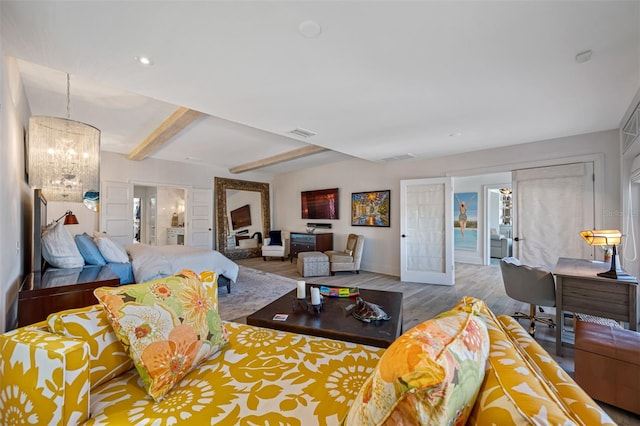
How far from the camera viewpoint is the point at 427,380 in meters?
0.54

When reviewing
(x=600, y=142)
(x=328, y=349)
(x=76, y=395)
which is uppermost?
(x=600, y=142)

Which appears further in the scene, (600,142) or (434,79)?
(600,142)

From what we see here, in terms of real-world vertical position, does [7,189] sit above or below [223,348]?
above

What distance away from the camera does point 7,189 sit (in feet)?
Result: 5.64

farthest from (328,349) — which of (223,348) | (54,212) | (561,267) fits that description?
(54,212)

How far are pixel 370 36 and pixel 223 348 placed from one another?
199cm

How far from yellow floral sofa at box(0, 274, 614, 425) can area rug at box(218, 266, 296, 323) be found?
1.96m

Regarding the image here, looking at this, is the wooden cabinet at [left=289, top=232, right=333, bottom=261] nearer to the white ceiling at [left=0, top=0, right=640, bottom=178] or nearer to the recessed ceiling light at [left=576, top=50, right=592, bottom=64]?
the white ceiling at [left=0, top=0, right=640, bottom=178]

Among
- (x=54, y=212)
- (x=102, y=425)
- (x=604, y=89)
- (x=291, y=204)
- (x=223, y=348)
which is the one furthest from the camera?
(x=291, y=204)

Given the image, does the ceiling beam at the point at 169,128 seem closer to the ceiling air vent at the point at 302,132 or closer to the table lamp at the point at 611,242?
the ceiling air vent at the point at 302,132

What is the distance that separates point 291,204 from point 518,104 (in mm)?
5903

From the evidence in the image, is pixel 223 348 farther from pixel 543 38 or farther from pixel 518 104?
pixel 518 104

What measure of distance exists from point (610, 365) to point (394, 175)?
413 centimetres

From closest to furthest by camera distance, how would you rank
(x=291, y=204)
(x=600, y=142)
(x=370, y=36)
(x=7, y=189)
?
(x=370, y=36), (x=7, y=189), (x=600, y=142), (x=291, y=204)
